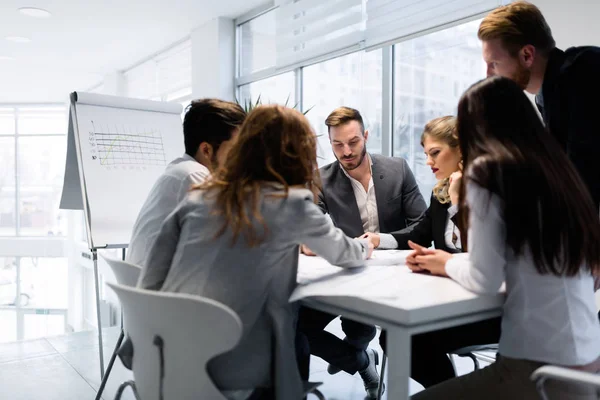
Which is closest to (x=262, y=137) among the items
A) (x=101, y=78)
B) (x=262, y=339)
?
(x=262, y=339)

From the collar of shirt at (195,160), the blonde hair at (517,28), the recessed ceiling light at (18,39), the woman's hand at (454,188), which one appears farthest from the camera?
the recessed ceiling light at (18,39)

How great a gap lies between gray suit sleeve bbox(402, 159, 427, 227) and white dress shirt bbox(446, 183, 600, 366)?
1383 mm

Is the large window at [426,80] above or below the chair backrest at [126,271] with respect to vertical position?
above

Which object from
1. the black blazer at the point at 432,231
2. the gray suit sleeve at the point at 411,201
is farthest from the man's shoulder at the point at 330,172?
the black blazer at the point at 432,231

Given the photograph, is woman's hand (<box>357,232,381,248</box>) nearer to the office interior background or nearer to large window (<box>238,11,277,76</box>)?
the office interior background

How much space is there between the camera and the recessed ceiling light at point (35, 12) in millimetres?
5324

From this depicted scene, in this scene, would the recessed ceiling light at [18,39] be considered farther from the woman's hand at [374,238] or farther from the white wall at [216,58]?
the woman's hand at [374,238]

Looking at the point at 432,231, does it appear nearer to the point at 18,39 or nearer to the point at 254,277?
the point at 254,277

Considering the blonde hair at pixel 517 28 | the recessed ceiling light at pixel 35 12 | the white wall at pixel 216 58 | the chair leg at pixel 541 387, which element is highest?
the recessed ceiling light at pixel 35 12

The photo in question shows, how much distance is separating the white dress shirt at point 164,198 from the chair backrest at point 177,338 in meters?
0.54

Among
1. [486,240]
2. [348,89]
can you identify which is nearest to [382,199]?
[486,240]

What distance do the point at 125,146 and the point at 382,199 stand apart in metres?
1.68

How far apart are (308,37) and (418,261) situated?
3691mm

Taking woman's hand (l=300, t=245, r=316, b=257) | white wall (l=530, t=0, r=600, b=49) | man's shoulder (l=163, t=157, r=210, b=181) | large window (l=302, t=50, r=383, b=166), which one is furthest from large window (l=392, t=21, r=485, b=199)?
man's shoulder (l=163, t=157, r=210, b=181)
